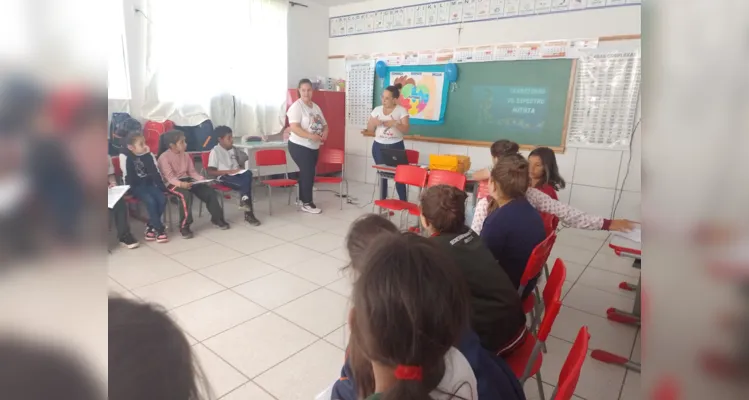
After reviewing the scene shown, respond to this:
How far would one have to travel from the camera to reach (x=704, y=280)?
19cm

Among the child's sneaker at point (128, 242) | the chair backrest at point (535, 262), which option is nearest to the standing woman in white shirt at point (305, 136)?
the child's sneaker at point (128, 242)

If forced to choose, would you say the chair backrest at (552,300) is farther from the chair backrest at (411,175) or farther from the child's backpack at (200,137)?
the child's backpack at (200,137)

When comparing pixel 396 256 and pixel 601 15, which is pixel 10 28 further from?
pixel 601 15

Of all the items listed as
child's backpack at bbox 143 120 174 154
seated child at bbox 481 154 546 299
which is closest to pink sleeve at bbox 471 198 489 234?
seated child at bbox 481 154 546 299

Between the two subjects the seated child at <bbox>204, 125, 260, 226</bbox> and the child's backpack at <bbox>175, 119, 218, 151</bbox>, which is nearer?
the seated child at <bbox>204, 125, 260, 226</bbox>

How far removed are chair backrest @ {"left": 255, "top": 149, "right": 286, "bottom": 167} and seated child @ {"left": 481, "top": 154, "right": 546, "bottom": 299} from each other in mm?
3013

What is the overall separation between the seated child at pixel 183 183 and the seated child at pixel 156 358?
322 centimetres

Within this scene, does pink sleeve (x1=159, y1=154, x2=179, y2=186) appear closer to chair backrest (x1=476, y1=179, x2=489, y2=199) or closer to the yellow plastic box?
the yellow plastic box

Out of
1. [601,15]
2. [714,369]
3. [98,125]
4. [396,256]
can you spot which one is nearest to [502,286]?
[396,256]

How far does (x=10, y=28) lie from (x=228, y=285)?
8.90ft

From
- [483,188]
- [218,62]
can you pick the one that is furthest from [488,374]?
[218,62]

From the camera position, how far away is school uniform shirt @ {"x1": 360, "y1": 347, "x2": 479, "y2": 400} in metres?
0.88

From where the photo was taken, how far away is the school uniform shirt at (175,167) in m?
3.65

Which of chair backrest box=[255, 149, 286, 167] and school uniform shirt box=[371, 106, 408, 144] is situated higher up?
school uniform shirt box=[371, 106, 408, 144]
